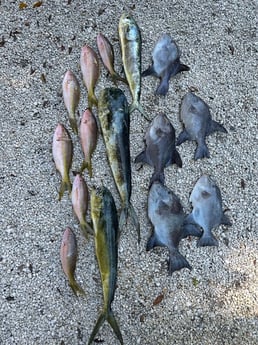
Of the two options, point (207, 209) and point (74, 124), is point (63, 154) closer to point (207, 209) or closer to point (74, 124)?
point (74, 124)

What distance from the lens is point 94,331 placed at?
2.65m

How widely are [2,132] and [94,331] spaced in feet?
3.83

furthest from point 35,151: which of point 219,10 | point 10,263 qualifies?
point 219,10

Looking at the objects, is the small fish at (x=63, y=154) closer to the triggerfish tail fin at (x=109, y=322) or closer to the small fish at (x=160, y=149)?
the small fish at (x=160, y=149)

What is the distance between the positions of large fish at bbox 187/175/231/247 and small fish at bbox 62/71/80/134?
72 centimetres

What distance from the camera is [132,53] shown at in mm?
3229

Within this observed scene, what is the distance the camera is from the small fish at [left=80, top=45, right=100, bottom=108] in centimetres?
314

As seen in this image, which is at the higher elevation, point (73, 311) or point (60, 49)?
point (60, 49)

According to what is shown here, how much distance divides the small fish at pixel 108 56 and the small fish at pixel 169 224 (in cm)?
69

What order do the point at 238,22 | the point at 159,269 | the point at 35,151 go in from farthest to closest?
1. the point at 238,22
2. the point at 35,151
3. the point at 159,269

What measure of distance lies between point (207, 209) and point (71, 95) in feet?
3.10

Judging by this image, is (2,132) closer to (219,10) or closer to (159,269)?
(159,269)

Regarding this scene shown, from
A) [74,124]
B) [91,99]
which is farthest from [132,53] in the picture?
[74,124]

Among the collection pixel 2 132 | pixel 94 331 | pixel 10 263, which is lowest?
pixel 94 331
